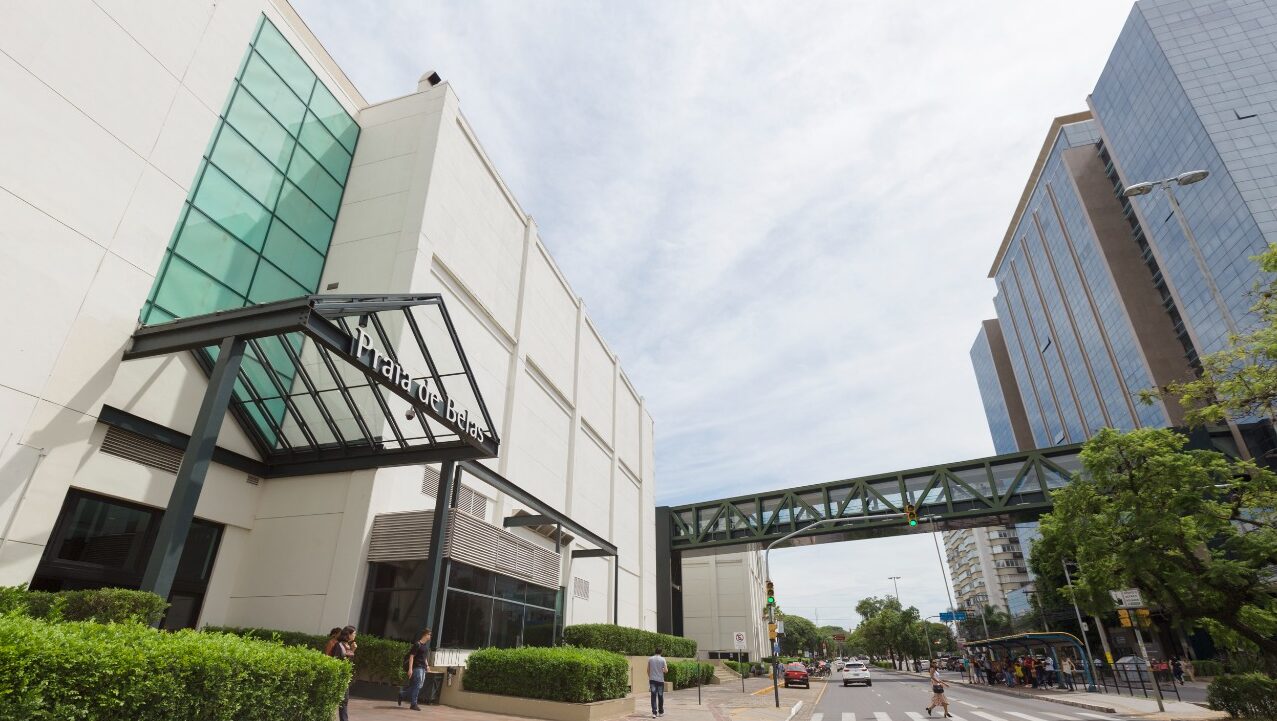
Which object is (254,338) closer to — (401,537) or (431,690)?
(401,537)

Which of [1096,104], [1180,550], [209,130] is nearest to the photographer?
[209,130]

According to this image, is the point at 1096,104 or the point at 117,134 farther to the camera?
the point at 1096,104

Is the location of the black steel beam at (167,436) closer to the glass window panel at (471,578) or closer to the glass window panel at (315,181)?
the glass window panel at (471,578)

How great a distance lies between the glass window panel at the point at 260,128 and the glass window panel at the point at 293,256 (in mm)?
2345

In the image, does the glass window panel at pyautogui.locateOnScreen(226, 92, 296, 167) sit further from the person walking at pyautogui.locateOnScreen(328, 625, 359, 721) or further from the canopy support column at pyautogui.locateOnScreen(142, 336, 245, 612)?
the person walking at pyautogui.locateOnScreen(328, 625, 359, 721)

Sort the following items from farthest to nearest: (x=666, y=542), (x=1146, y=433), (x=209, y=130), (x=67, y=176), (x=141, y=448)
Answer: (x=666, y=542)
(x=1146, y=433)
(x=209, y=130)
(x=141, y=448)
(x=67, y=176)

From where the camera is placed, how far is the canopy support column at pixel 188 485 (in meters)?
10.2

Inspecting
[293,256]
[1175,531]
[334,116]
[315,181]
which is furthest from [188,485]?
[1175,531]

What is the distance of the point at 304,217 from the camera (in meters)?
20.6

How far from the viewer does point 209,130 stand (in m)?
15.5

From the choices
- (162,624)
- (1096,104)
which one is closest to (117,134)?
(162,624)

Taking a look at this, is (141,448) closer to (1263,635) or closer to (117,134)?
(117,134)

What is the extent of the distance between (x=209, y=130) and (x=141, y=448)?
7958 mm

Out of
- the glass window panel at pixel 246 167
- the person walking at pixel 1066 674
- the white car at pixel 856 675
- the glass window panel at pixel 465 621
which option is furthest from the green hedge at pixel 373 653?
the white car at pixel 856 675
